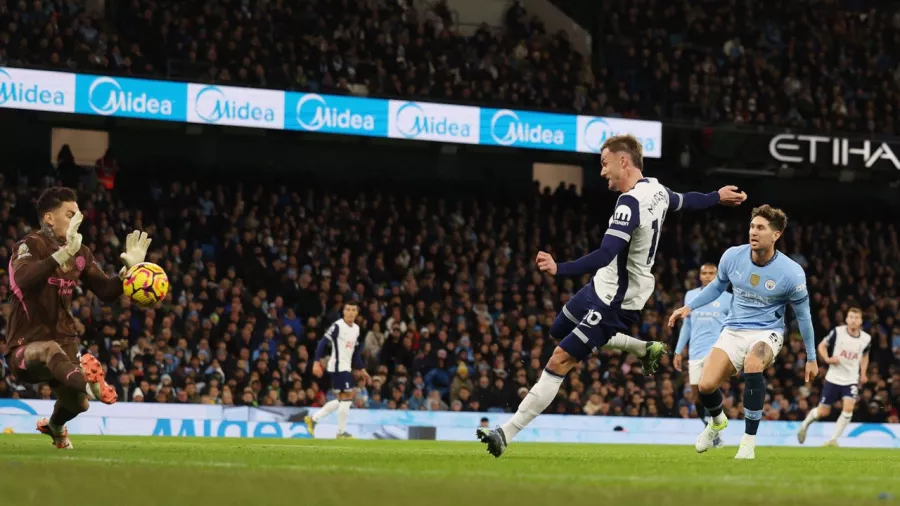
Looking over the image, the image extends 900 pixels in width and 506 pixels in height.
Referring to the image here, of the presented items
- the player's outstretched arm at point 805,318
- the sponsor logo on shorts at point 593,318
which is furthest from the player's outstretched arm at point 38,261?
the player's outstretched arm at point 805,318

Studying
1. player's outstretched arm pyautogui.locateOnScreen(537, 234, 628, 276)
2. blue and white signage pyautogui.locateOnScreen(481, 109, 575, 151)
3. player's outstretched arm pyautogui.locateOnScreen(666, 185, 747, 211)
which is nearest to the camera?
player's outstretched arm pyautogui.locateOnScreen(537, 234, 628, 276)

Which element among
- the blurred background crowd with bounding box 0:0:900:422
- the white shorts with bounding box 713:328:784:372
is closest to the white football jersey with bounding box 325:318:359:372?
the blurred background crowd with bounding box 0:0:900:422

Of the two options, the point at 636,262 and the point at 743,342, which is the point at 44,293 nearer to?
the point at 636,262

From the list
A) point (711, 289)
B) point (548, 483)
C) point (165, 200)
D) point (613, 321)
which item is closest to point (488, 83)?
point (165, 200)

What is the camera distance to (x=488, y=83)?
30969 millimetres

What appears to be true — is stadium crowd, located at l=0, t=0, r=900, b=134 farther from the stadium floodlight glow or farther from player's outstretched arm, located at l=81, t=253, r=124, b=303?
player's outstretched arm, located at l=81, t=253, r=124, b=303

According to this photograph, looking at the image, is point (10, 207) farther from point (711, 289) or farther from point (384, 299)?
point (711, 289)

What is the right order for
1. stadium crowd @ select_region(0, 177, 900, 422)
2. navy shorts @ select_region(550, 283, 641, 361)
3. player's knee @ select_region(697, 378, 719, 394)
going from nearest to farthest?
1. navy shorts @ select_region(550, 283, 641, 361)
2. player's knee @ select_region(697, 378, 719, 394)
3. stadium crowd @ select_region(0, 177, 900, 422)

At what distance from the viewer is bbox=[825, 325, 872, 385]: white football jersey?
21.6 meters

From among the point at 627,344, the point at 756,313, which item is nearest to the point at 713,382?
the point at 756,313

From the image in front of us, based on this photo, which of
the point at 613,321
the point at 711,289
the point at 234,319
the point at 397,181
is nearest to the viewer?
the point at 613,321

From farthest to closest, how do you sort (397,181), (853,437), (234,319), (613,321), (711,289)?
(397,181) → (853,437) → (234,319) → (711,289) → (613,321)

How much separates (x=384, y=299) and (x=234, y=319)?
13.9 ft

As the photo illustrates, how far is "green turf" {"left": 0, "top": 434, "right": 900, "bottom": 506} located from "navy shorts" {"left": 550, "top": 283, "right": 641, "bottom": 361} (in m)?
0.91
